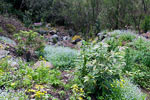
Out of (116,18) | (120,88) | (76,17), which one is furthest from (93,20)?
(120,88)

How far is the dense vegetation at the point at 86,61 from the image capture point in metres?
2.86

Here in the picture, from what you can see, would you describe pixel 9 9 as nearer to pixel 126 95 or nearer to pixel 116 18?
pixel 116 18

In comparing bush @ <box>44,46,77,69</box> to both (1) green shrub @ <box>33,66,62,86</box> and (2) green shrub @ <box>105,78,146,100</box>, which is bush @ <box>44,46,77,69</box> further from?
(2) green shrub @ <box>105,78,146,100</box>

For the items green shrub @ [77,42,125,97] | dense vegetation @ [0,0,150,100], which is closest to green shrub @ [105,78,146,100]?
dense vegetation @ [0,0,150,100]

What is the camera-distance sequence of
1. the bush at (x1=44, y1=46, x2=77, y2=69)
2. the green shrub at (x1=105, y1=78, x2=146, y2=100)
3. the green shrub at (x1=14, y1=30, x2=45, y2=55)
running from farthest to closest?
1. the green shrub at (x1=14, y1=30, x2=45, y2=55)
2. the bush at (x1=44, y1=46, x2=77, y2=69)
3. the green shrub at (x1=105, y1=78, x2=146, y2=100)

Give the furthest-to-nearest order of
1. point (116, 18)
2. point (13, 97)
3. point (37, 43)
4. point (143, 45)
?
point (116, 18) → point (37, 43) → point (143, 45) → point (13, 97)

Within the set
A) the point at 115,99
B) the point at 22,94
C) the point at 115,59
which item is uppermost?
the point at 115,59

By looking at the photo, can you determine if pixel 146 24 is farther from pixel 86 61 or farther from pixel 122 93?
pixel 86 61

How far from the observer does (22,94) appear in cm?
242

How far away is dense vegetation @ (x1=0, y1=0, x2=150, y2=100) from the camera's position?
2.86 m

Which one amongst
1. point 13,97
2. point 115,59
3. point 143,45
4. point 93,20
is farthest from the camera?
point 93,20

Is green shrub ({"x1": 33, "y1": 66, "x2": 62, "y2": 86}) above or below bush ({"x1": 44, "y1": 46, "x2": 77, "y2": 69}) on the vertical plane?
above

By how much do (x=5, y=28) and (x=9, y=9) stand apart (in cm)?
694

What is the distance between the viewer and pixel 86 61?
3.08m
